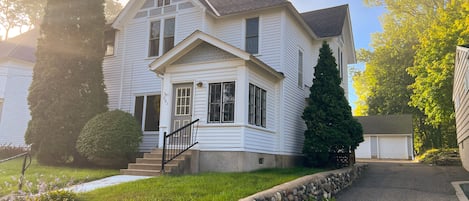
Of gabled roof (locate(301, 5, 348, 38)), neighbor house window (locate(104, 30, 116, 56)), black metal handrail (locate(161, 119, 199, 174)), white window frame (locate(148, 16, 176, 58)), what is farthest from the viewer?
gabled roof (locate(301, 5, 348, 38))

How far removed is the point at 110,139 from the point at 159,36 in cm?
526

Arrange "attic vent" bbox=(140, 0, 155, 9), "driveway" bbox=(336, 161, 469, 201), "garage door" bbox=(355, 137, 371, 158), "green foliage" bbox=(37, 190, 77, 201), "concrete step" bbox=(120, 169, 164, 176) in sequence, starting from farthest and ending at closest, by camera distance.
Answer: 1. "garage door" bbox=(355, 137, 371, 158)
2. "attic vent" bbox=(140, 0, 155, 9)
3. "concrete step" bbox=(120, 169, 164, 176)
4. "driveway" bbox=(336, 161, 469, 201)
5. "green foliage" bbox=(37, 190, 77, 201)

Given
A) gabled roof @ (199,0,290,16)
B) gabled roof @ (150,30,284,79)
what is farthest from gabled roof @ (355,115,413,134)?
gabled roof @ (150,30,284,79)

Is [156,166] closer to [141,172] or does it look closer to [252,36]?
[141,172]

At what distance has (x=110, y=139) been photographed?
11.3 meters

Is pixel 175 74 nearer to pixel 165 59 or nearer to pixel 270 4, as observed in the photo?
pixel 165 59

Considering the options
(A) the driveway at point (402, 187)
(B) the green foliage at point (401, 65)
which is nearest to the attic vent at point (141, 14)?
(A) the driveway at point (402, 187)

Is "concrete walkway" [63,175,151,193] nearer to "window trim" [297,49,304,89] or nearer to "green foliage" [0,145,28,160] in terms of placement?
"window trim" [297,49,304,89]

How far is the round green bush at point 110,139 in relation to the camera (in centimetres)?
1130

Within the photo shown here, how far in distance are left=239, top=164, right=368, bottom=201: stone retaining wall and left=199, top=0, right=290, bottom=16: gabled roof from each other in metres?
6.31

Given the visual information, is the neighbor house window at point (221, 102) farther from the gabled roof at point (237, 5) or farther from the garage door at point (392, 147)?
the garage door at point (392, 147)

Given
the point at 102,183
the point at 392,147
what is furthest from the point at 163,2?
the point at 392,147

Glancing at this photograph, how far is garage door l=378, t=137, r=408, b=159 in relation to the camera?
98.8 feet

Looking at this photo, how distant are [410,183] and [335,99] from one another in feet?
12.3
